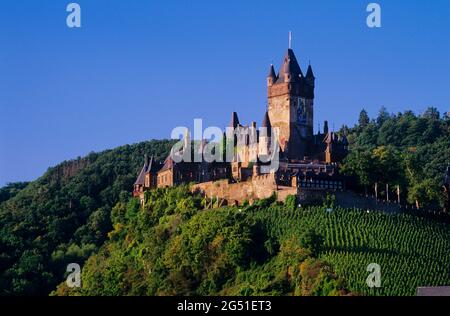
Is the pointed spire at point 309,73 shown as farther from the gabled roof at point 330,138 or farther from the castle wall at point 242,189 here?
the castle wall at point 242,189

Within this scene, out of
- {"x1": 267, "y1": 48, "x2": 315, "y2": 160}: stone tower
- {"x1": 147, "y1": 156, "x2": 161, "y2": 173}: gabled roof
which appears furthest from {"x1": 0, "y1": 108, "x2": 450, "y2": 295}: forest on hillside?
{"x1": 267, "y1": 48, "x2": 315, "y2": 160}: stone tower

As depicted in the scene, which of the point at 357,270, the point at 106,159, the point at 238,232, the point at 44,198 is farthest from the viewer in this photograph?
the point at 106,159

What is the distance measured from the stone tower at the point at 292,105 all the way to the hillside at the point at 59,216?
17.4 meters

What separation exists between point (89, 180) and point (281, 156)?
106 ft

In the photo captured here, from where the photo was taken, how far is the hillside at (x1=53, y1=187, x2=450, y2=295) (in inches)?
2603

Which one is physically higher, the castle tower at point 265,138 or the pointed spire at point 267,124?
the pointed spire at point 267,124

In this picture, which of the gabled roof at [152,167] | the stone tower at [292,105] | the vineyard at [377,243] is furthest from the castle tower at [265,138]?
the gabled roof at [152,167]

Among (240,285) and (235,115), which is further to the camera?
(235,115)

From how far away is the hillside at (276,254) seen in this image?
66125mm

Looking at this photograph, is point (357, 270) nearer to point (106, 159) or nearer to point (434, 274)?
point (434, 274)

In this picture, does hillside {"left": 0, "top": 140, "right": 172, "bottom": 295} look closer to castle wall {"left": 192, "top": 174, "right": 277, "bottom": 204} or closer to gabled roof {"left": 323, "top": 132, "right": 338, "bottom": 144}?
castle wall {"left": 192, "top": 174, "right": 277, "bottom": 204}

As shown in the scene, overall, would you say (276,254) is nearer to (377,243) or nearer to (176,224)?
(377,243)

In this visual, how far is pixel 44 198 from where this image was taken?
106 meters
